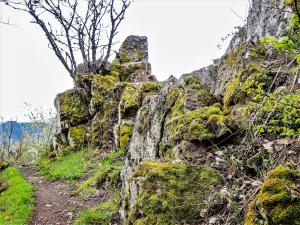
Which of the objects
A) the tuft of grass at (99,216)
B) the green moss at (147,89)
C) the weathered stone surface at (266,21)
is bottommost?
the tuft of grass at (99,216)

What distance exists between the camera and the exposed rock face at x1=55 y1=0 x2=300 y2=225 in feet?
11.4

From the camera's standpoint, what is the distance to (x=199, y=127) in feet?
16.5

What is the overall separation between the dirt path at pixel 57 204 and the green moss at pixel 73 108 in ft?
18.4

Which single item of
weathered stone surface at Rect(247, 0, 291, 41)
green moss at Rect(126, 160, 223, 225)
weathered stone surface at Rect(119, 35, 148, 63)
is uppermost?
weathered stone surface at Rect(119, 35, 148, 63)

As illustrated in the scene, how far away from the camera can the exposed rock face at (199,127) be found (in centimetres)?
349

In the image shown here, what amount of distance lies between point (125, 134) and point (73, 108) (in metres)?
5.27

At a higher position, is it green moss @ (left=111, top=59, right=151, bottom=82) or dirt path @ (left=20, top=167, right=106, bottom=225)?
green moss @ (left=111, top=59, right=151, bottom=82)

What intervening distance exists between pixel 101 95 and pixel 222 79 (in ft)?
31.2

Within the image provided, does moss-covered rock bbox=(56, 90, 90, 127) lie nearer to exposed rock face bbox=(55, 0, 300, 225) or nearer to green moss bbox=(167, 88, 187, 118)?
exposed rock face bbox=(55, 0, 300, 225)

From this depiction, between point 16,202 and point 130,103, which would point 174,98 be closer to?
point 130,103

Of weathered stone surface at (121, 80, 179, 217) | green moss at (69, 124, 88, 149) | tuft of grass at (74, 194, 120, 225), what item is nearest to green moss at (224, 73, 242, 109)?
weathered stone surface at (121, 80, 179, 217)

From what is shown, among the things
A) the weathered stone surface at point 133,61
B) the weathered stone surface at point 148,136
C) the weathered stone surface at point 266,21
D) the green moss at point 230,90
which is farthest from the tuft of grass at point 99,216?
the weathered stone surface at point 133,61

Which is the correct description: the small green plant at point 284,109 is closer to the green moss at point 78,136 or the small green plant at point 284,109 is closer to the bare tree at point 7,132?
the green moss at point 78,136

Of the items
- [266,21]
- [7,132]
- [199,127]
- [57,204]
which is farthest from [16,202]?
[7,132]
